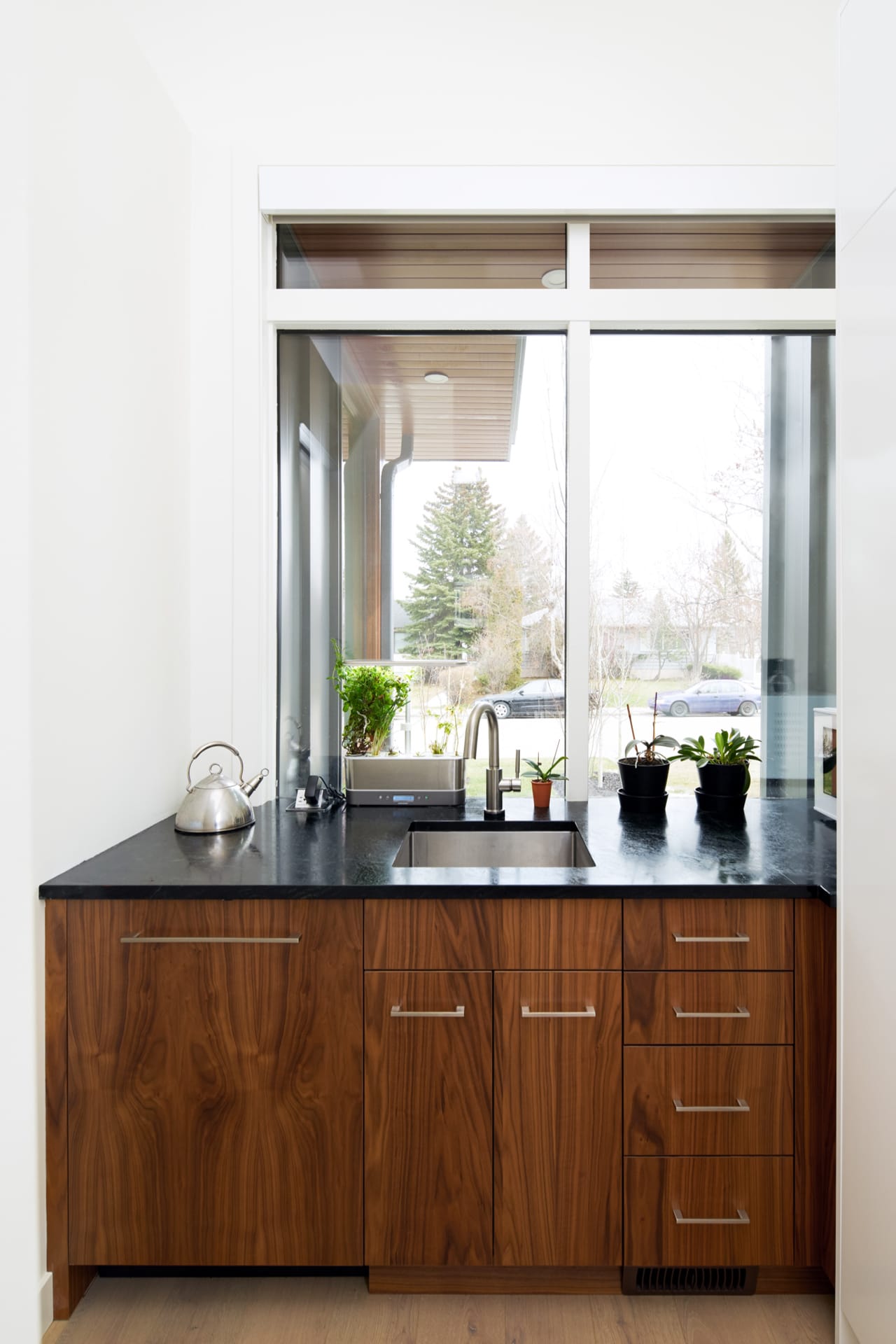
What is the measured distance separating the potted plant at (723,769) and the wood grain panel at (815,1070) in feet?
2.02

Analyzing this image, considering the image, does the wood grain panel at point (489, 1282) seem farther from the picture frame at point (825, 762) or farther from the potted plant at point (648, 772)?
the picture frame at point (825, 762)

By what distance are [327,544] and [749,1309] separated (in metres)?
2.11

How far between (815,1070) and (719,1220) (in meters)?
0.35

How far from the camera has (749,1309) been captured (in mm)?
1614

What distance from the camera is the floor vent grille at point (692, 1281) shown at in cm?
164

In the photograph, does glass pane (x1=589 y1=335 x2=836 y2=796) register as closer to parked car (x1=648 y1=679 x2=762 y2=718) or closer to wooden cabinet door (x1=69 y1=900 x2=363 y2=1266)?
parked car (x1=648 y1=679 x2=762 y2=718)

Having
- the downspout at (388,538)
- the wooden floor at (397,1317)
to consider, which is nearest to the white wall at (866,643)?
the wooden floor at (397,1317)

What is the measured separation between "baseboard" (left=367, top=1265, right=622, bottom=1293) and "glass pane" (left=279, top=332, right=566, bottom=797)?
1.17m

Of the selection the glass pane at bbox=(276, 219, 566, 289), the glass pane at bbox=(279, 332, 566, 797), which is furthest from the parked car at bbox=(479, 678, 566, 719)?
the glass pane at bbox=(276, 219, 566, 289)

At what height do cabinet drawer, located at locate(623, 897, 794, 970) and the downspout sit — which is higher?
the downspout

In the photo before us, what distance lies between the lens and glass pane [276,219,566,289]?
237 cm

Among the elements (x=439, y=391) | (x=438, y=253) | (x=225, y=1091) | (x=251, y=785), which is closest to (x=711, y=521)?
(x=439, y=391)

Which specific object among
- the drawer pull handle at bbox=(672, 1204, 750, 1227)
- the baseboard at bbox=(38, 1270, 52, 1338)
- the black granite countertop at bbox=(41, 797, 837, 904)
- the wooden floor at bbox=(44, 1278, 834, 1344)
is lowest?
the wooden floor at bbox=(44, 1278, 834, 1344)

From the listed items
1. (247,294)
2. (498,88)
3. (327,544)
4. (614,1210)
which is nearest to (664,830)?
(614,1210)
